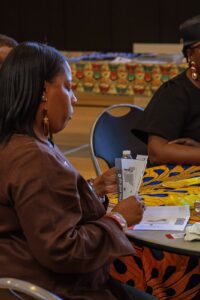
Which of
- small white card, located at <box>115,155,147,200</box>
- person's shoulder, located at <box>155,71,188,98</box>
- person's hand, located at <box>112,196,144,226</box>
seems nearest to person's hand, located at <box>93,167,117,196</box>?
small white card, located at <box>115,155,147,200</box>

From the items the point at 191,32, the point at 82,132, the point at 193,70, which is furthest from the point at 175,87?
the point at 82,132

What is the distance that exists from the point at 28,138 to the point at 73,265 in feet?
1.18

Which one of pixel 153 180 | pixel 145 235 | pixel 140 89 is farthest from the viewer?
pixel 140 89

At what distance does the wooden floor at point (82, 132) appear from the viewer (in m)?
5.87

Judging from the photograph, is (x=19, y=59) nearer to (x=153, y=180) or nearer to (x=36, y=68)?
(x=36, y=68)

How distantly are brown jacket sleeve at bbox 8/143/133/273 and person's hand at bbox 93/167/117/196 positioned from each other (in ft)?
1.70

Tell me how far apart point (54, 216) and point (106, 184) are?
0.67m

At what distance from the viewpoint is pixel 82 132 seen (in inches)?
276

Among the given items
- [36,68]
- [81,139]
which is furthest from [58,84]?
[81,139]

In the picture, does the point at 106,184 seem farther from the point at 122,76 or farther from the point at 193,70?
the point at 122,76

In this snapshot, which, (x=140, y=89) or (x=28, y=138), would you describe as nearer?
(x=28, y=138)

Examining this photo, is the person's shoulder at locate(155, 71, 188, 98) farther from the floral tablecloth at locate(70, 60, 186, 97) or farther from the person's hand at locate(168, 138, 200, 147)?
the floral tablecloth at locate(70, 60, 186, 97)

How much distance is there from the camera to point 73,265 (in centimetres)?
173

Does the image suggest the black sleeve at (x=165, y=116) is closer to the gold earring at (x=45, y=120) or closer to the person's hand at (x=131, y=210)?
the person's hand at (x=131, y=210)
